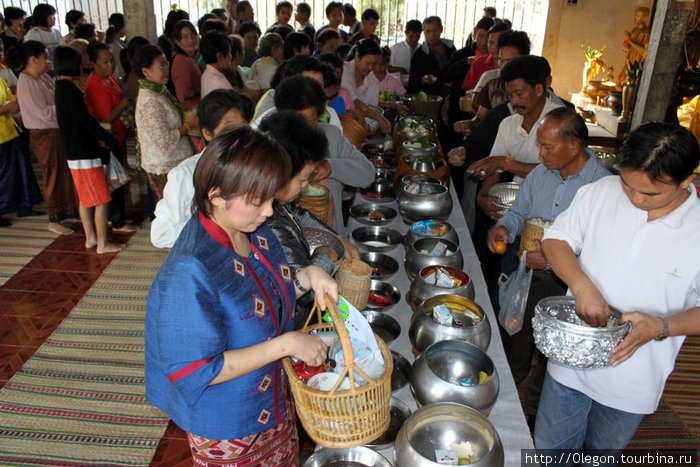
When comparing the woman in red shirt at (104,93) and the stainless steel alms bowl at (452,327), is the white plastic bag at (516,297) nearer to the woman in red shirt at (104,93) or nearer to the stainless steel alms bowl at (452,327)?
the stainless steel alms bowl at (452,327)

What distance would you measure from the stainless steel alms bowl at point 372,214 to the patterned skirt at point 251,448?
1.63 m

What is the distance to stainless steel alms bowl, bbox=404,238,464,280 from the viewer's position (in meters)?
2.30

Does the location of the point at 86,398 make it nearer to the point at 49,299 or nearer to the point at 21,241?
the point at 49,299

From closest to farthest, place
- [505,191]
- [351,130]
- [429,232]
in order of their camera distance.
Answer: [429,232] < [505,191] < [351,130]

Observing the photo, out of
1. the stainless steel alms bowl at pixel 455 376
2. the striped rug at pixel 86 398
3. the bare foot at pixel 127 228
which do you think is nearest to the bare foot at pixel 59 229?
the bare foot at pixel 127 228

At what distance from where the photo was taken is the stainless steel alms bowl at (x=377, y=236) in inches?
117

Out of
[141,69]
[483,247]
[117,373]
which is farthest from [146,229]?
[483,247]

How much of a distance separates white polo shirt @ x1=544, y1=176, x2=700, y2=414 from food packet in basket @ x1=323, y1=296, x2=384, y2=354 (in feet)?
2.77

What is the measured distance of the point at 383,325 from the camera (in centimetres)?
221

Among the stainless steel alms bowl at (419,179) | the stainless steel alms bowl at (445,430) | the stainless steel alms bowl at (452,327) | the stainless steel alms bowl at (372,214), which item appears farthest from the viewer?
the stainless steel alms bowl at (419,179)

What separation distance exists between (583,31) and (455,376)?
31.0 ft

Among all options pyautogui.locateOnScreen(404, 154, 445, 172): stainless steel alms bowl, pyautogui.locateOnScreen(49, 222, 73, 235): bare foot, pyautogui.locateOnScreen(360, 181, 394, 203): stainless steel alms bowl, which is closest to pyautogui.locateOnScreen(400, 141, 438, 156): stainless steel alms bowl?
pyautogui.locateOnScreen(404, 154, 445, 172): stainless steel alms bowl

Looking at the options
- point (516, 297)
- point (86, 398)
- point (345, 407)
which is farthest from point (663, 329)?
point (86, 398)

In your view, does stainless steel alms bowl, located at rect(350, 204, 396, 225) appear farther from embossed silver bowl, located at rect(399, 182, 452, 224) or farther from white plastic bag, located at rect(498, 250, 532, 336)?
white plastic bag, located at rect(498, 250, 532, 336)
